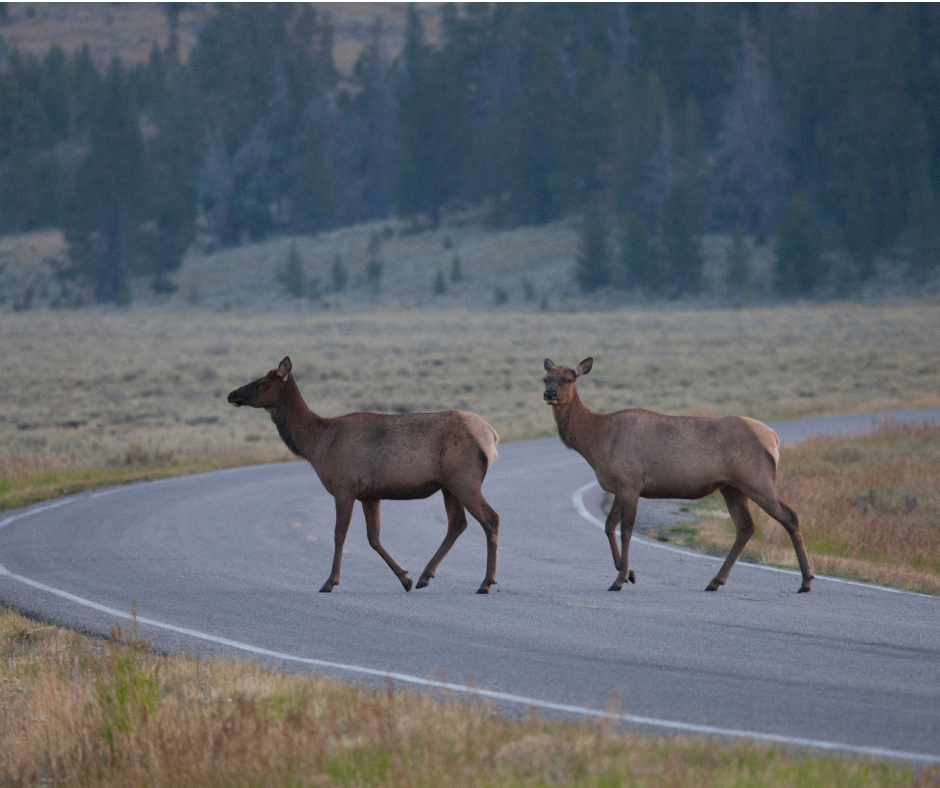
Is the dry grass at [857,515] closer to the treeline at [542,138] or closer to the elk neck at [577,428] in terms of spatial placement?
the elk neck at [577,428]

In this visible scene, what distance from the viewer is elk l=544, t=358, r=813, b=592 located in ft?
34.8

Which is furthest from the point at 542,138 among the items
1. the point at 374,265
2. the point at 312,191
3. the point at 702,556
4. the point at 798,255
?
the point at 702,556

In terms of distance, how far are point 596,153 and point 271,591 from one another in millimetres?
87010

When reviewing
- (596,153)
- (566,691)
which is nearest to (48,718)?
(566,691)

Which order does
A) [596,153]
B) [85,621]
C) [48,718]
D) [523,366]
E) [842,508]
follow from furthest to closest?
[596,153], [523,366], [842,508], [85,621], [48,718]

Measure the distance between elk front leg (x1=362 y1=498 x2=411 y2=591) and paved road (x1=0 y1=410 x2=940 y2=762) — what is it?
6.7 inches

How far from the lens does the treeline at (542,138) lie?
84375 mm

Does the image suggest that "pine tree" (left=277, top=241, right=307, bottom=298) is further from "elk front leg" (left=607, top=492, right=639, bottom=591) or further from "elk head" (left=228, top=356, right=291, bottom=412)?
"elk front leg" (left=607, top=492, right=639, bottom=591)

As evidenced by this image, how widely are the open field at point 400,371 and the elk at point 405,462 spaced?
9848 millimetres

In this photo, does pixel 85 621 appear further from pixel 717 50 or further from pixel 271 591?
pixel 717 50

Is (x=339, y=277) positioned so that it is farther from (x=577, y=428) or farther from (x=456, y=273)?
(x=577, y=428)

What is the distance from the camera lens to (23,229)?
125m

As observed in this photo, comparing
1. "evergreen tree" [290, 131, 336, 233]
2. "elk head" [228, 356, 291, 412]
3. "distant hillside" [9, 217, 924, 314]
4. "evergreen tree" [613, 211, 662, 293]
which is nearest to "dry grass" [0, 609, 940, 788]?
"elk head" [228, 356, 291, 412]

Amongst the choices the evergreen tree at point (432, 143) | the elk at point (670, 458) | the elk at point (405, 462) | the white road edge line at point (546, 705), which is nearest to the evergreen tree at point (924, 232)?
the evergreen tree at point (432, 143)
